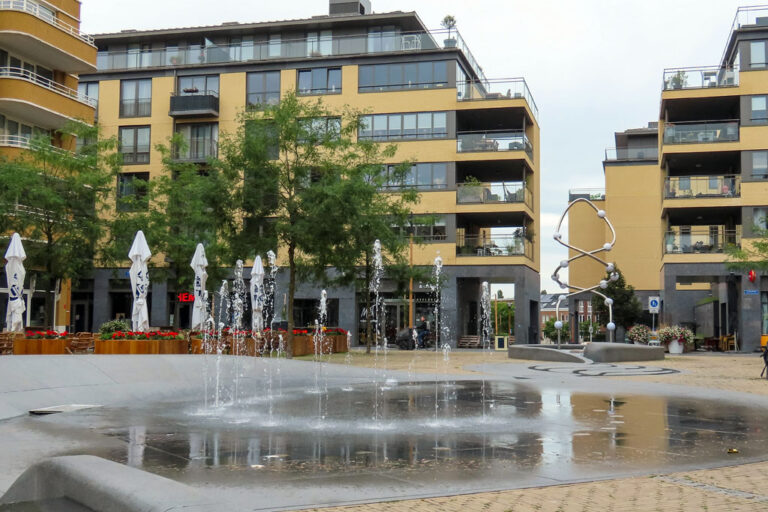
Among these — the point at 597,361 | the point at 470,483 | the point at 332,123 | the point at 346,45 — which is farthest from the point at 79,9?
the point at 470,483

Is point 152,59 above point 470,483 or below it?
above

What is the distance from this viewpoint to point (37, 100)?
37344 mm

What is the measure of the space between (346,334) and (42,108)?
56.2 ft

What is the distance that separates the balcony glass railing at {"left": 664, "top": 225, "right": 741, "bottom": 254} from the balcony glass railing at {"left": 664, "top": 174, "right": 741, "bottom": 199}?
1995 mm

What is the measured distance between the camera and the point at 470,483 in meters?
7.21

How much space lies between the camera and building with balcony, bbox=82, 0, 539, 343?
4812 cm

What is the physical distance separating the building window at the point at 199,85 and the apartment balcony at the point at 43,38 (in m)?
10.5

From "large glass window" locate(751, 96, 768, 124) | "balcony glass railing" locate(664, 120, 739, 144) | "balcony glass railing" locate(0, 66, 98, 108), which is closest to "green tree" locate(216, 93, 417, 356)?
"balcony glass railing" locate(0, 66, 98, 108)

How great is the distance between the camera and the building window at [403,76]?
161 feet

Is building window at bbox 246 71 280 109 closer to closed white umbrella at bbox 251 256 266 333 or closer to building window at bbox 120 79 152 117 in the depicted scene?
building window at bbox 120 79 152 117

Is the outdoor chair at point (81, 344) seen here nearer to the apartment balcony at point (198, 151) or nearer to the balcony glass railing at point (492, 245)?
the balcony glass railing at point (492, 245)

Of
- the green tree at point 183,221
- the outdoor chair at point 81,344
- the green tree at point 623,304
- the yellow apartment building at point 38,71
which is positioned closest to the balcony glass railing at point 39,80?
the yellow apartment building at point 38,71

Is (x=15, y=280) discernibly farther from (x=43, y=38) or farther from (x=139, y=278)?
(x=43, y=38)

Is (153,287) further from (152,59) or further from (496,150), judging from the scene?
(496,150)
